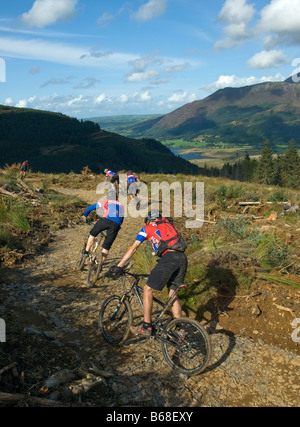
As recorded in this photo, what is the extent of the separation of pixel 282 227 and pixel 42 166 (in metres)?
119

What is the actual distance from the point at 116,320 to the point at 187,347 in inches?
58.8

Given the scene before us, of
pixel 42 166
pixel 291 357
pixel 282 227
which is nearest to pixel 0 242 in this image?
pixel 291 357

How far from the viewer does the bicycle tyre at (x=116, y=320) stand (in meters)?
5.55

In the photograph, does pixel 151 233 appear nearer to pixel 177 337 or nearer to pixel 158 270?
pixel 158 270

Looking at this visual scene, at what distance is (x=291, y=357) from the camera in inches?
211

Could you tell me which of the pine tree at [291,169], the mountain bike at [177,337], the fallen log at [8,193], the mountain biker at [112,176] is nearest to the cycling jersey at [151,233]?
the mountain bike at [177,337]

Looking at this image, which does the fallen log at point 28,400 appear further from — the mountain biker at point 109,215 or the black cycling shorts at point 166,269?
the mountain biker at point 109,215

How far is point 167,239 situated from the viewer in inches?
204

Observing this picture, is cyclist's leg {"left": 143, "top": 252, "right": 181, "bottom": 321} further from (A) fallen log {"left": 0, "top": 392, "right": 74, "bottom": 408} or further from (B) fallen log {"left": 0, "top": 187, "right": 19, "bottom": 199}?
(B) fallen log {"left": 0, "top": 187, "right": 19, "bottom": 199}

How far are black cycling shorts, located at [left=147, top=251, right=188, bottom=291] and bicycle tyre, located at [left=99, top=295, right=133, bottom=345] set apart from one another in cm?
85

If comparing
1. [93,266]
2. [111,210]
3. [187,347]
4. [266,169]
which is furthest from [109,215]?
[266,169]

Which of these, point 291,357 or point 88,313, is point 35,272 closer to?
point 88,313

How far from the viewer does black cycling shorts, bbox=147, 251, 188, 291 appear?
509 cm
